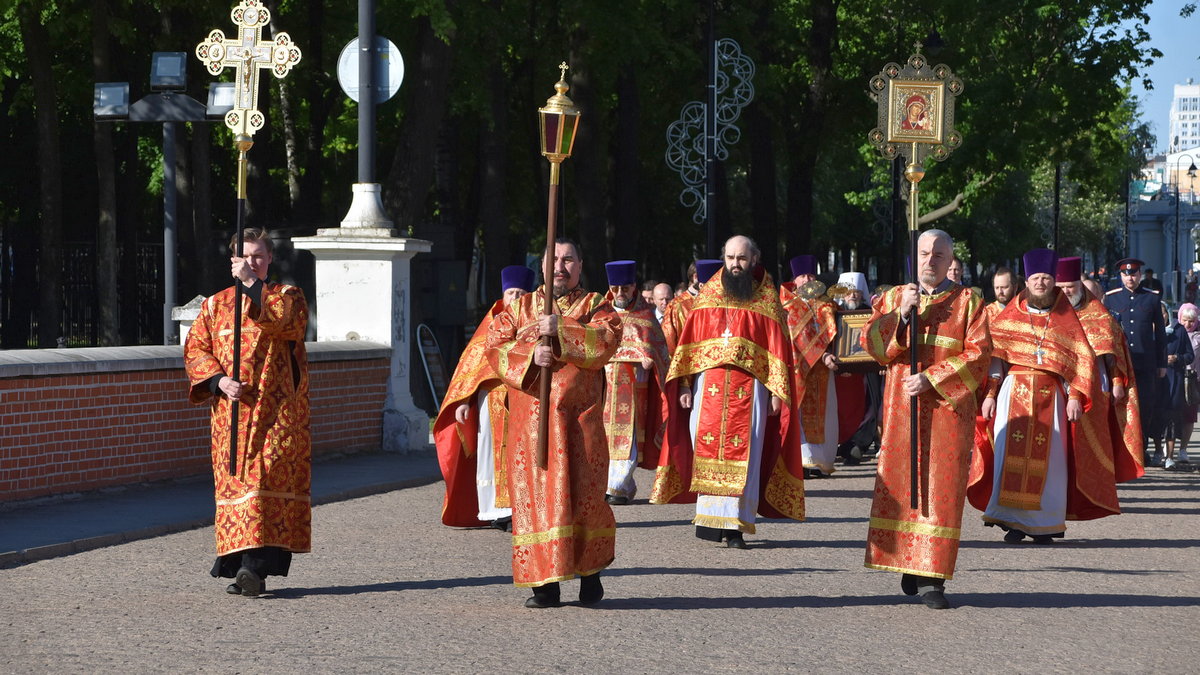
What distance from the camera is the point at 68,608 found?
8.87m

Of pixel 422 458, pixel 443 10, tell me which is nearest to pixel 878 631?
pixel 422 458

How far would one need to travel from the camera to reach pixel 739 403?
38.7 ft

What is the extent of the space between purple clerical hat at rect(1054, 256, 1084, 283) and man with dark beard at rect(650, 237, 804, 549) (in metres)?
2.50

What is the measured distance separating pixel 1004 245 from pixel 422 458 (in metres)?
49.4

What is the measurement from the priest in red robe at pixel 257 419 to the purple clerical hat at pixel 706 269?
12.6 feet

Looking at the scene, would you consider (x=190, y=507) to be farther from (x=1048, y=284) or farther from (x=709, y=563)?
(x=1048, y=284)

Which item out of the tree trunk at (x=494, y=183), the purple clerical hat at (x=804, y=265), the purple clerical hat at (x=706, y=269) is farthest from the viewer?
the tree trunk at (x=494, y=183)

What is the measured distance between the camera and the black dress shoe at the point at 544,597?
8.96 m

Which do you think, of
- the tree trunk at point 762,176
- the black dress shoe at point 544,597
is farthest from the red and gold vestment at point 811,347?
the tree trunk at point 762,176

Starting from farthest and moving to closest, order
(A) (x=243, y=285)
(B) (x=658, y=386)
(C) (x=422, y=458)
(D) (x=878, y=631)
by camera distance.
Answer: (C) (x=422, y=458), (B) (x=658, y=386), (A) (x=243, y=285), (D) (x=878, y=631)

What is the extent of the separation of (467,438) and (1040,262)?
378cm

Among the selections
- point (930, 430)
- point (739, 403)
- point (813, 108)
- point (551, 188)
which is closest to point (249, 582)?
point (551, 188)

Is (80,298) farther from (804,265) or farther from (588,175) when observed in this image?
(804,265)

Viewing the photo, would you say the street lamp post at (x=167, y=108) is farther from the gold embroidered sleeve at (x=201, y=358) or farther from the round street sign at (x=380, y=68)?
the gold embroidered sleeve at (x=201, y=358)
